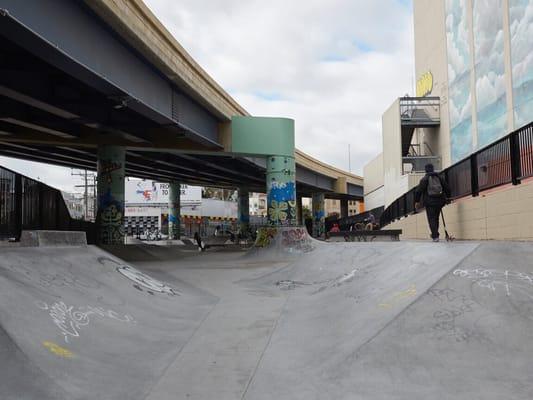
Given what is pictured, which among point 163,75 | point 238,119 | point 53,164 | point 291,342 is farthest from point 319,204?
point 291,342

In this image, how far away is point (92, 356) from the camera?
17.7 feet

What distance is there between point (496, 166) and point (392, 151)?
37701 mm

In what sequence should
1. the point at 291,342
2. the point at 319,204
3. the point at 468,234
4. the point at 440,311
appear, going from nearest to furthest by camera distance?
the point at 440,311
the point at 291,342
the point at 468,234
the point at 319,204

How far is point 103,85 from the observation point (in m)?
14.7

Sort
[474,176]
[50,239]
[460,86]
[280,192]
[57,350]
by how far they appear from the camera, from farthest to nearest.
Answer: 1. [460,86]
2. [280,192]
3. [474,176]
4. [50,239]
5. [57,350]

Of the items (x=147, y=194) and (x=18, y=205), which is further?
(x=147, y=194)

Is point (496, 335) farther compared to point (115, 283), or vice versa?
point (115, 283)

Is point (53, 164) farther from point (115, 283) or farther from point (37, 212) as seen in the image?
point (115, 283)

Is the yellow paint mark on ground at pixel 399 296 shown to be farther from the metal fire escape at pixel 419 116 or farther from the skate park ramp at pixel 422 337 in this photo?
the metal fire escape at pixel 419 116

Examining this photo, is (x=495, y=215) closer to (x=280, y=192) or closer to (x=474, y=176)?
(x=474, y=176)

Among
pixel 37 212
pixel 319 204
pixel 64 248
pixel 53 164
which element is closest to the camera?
pixel 64 248

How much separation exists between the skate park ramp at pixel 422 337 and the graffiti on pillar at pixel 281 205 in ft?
62.1

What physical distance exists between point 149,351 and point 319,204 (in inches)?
2435

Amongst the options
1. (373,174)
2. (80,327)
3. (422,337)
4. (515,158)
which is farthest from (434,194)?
(373,174)
